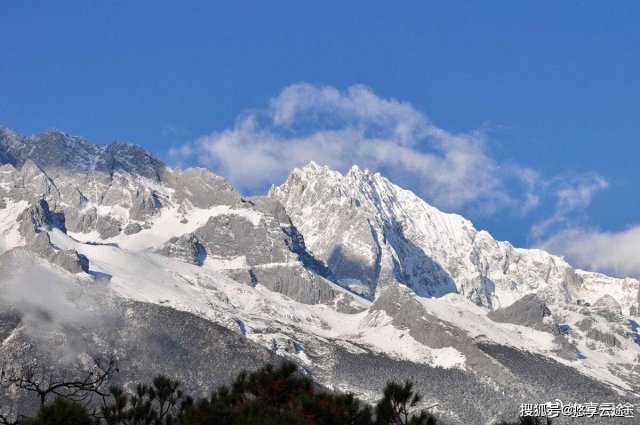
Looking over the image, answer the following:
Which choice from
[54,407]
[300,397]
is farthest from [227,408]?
[54,407]

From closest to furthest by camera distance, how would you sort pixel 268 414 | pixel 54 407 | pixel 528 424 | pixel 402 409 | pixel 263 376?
pixel 54 407 → pixel 268 414 → pixel 528 424 → pixel 402 409 → pixel 263 376

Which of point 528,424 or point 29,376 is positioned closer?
point 29,376

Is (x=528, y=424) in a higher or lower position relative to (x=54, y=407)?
higher

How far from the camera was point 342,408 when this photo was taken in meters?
61.9

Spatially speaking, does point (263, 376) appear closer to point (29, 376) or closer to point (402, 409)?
point (402, 409)

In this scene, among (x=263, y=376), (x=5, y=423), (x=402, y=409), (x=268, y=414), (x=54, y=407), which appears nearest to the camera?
(x=5, y=423)

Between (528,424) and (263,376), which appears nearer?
(528,424)

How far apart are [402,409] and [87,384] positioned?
27716 millimetres

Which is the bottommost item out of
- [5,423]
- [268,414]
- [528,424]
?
[5,423]

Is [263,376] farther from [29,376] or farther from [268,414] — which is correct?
[29,376]

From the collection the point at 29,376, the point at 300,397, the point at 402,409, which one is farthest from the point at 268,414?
the point at 29,376

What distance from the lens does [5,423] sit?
136ft

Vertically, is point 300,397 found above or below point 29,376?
above

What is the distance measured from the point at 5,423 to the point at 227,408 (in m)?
22.2
